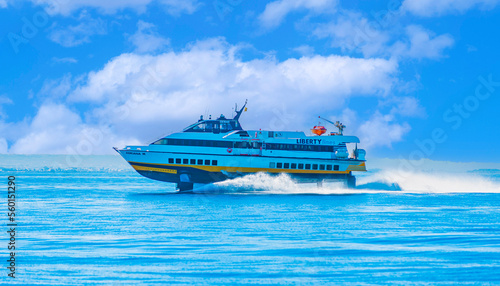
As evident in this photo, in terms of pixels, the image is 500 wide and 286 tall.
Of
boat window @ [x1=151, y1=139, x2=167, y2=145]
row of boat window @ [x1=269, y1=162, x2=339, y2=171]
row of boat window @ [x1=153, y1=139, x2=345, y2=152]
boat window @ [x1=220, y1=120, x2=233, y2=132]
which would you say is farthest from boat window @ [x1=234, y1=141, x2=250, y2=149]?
boat window @ [x1=151, y1=139, x2=167, y2=145]

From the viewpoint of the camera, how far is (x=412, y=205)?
51906mm

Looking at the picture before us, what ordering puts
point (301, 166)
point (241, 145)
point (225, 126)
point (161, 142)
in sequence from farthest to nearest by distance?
point (301, 166), point (225, 126), point (241, 145), point (161, 142)

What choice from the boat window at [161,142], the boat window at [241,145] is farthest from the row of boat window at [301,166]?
the boat window at [161,142]

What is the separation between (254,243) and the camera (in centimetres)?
2898

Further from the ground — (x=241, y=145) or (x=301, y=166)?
(x=241, y=145)

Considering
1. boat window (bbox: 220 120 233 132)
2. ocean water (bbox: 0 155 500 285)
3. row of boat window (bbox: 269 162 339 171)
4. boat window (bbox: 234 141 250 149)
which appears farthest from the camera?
row of boat window (bbox: 269 162 339 171)

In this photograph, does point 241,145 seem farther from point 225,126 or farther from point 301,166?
point 301,166

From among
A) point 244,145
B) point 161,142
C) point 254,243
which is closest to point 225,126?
point 244,145

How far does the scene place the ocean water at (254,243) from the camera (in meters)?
22.4

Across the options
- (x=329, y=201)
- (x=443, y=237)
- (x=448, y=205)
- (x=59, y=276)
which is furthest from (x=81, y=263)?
(x=448, y=205)

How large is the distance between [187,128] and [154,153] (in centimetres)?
393

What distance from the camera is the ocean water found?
2244 centimetres

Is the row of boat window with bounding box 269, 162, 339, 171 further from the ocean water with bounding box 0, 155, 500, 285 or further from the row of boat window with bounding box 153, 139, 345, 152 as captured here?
the ocean water with bounding box 0, 155, 500, 285

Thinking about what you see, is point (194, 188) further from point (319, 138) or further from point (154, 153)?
point (319, 138)
